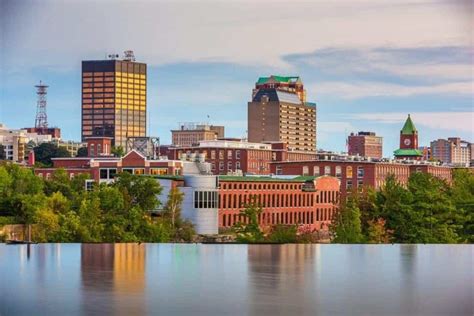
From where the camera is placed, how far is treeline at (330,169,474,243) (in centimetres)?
2325

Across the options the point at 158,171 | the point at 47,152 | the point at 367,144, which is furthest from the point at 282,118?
the point at 158,171

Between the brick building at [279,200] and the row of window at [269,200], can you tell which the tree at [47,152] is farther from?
the row of window at [269,200]

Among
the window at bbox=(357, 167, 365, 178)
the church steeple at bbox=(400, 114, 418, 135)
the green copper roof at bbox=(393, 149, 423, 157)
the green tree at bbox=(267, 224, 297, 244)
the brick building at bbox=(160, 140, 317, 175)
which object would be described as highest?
the church steeple at bbox=(400, 114, 418, 135)

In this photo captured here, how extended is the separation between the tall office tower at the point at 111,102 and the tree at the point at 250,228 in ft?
101

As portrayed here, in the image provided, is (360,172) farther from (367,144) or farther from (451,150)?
(451,150)

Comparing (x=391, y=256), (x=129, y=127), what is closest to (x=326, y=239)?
(x=391, y=256)

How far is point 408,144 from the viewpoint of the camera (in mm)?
51594

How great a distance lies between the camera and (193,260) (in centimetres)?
2284

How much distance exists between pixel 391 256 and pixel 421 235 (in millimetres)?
977

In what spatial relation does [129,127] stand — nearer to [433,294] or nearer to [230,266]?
[230,266]

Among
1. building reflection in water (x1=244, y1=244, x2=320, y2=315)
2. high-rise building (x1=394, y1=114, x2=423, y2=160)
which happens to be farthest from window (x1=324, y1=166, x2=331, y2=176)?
building reflection in water (x1=244, y1=244, x2=320, y2=315)

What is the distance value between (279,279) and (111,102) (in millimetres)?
45137

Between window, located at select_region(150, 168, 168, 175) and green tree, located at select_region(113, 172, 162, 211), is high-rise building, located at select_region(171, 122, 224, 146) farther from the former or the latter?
green tree, located at select_region(113, 172, 162, 211)

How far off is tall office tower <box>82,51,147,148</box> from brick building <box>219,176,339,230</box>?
1053 inches
